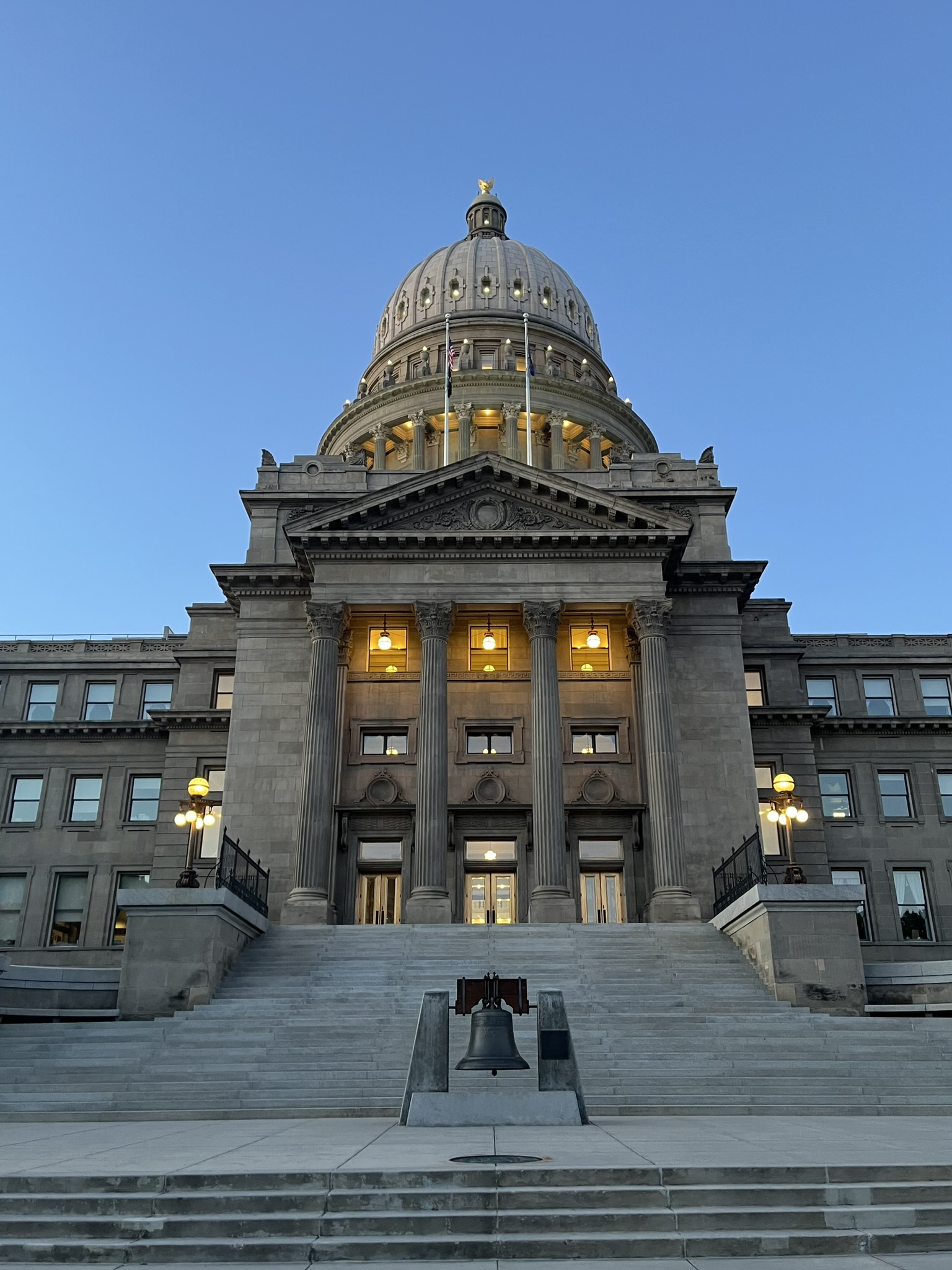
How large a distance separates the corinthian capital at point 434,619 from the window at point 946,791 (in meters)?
24.5

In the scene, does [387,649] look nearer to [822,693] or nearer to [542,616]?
[542,616]

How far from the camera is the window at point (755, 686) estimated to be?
164ft

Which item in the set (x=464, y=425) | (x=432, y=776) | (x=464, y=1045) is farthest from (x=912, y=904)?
(x=464, y=425)

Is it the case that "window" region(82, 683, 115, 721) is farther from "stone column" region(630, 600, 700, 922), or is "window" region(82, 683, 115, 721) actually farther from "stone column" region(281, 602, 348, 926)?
"stone column" region(630, 600, 700, 922)

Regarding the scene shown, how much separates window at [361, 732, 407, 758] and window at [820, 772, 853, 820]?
1924cm

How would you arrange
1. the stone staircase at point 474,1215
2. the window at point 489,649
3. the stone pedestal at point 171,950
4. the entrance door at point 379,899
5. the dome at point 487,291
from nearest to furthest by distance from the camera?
the stone staircase at point 474,1215, the stone pedestal at point 171,950, the entrance door at point 379,899, the window at point 489,649, the dome at point 487,291

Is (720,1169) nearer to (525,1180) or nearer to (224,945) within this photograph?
(525,1180)

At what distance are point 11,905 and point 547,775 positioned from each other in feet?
85.2

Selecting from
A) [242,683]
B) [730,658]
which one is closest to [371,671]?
[242,683]

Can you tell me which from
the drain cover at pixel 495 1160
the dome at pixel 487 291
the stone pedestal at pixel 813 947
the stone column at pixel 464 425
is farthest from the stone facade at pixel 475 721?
the dome at pixel 487 291

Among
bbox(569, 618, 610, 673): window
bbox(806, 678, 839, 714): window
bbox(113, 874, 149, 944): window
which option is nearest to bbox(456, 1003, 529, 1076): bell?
bbox(569, 618, 610, 673): window

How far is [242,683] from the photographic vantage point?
144ft

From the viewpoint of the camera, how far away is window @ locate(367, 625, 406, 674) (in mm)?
44531

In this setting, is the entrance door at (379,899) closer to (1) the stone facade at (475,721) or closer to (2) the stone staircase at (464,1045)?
(1) the stone facade at (475,721)
